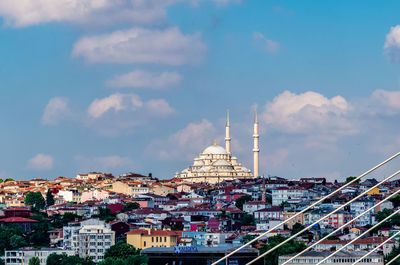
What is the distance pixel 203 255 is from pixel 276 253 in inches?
86.1

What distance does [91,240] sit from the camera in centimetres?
3195

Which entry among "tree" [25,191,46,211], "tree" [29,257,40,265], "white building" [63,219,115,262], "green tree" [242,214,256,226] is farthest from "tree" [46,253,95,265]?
"tree" [25,191,46,211]

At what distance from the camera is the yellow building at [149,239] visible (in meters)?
31.4

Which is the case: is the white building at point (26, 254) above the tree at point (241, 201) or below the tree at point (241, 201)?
below

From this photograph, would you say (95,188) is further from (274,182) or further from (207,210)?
(207,210)

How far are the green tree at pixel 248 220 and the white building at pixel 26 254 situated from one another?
8440 mm

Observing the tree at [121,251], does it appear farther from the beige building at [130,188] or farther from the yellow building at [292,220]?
the beige building at [130,188]

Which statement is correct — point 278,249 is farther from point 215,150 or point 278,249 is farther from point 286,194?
point 215,150

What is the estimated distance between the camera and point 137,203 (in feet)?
140

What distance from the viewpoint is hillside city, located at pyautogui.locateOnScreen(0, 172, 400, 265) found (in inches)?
1176

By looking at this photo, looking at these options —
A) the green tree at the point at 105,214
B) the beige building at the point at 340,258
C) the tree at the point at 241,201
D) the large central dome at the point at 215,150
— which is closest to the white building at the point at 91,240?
the green tree at the point at 105,214

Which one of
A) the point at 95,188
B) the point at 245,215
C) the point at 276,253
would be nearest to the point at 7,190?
the point at 95,188

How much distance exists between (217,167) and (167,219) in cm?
2170

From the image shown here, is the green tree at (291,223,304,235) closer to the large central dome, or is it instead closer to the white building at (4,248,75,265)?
the white building at (4,248,75,265)
